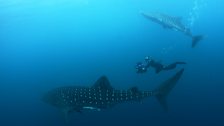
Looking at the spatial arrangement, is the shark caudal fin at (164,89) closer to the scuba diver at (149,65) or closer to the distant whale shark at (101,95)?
the distant whale shark at (101,95)

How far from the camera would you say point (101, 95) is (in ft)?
28.1

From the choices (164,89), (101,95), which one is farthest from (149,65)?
(101,95)

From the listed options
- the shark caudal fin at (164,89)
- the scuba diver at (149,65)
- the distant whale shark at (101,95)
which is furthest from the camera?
the scuba diver at (149,65)

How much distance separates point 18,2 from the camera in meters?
29.1

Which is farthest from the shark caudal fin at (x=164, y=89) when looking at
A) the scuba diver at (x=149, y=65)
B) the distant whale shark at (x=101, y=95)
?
the scuba diver at (x=149, y=65)

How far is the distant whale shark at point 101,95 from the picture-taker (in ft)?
27.2

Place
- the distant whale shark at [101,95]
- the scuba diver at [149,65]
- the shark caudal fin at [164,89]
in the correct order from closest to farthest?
the shark caudal fin at [164,89]
the distant whale shark at [101,95]
the scuba diver at [149,65]

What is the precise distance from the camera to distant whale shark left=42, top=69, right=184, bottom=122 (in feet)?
27.2

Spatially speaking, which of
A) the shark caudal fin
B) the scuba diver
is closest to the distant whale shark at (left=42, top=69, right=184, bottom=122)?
the shark caudal fin

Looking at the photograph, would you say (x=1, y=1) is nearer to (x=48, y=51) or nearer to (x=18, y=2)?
(x=18, y=2)

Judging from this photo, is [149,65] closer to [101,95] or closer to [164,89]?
[164,89]

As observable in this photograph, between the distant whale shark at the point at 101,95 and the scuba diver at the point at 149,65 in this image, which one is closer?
the distant whale shark at the point at 101,95

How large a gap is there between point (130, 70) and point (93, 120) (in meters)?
4.30

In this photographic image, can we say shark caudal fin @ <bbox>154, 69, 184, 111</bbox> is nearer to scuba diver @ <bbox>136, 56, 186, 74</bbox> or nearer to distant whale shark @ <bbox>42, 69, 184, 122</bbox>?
distant whale shark @ <bbox>42, 69, 184, 122</bbox>
